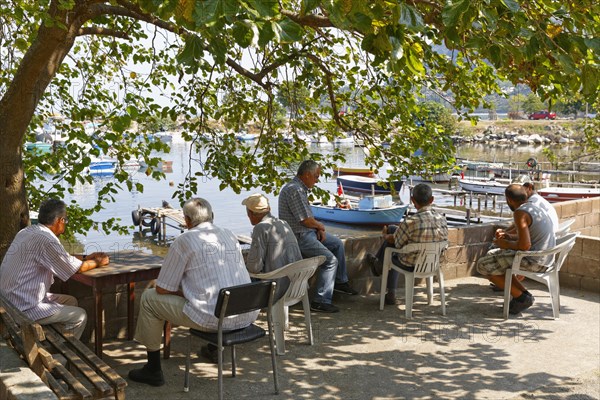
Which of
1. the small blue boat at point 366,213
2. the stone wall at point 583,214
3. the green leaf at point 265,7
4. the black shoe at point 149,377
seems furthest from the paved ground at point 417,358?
the small blue boat at point 366,213

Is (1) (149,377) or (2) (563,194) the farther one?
(2) (563,194)

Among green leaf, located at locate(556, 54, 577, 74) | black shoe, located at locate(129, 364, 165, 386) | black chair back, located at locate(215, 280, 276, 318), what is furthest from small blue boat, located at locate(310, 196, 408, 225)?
green leaf, located at locate(556, 54, 577, 74)

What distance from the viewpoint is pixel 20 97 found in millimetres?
6684

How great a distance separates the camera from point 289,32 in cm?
327

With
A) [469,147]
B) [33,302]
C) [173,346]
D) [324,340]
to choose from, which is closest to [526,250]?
[324,340]

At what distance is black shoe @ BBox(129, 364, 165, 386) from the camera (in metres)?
5.74

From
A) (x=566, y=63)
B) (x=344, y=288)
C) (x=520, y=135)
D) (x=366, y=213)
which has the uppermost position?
(x=520, y=135)

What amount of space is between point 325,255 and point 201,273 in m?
2.63

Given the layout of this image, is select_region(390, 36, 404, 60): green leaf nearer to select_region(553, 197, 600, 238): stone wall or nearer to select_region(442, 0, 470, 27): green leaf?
select_region(442, 0, 470, 27): green leaf

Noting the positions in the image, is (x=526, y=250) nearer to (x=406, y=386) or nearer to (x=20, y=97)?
(x=406, y=386)

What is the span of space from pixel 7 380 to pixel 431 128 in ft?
21.8

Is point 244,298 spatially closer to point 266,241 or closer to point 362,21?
point 266,241

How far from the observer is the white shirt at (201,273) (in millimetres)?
5359

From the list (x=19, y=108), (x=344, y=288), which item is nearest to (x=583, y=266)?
(x=344, y=288)
